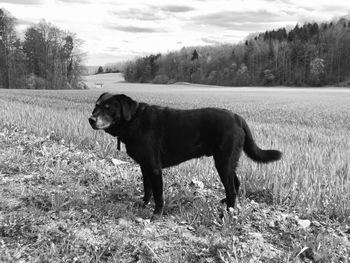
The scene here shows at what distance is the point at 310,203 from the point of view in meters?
4.11

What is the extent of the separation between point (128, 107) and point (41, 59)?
6464 cm

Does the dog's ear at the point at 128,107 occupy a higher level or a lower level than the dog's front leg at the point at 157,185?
higher

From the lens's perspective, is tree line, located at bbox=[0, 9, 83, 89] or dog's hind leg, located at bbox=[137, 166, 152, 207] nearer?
dog's hind leg, located at bbox=[137, 166, 152, 207]

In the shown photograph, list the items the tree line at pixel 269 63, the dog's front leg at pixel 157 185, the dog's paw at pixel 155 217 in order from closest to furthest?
the dog's paw at pixel 155 217 < the dog's front leg at pixel 157 185 < the tree line at pixel 269 63

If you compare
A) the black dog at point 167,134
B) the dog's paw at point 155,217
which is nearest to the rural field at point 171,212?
the dog's paw at point 155,217

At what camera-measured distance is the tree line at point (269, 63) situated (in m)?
78.6

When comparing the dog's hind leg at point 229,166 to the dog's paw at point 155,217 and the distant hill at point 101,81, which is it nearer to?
the dog's paw at point 155,217

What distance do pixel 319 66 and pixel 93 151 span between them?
78.5 meters

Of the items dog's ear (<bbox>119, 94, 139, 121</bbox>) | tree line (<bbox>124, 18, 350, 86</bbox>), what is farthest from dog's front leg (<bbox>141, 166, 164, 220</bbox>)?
tree line (<bbox>124, 18, 350, 86</bbox>)

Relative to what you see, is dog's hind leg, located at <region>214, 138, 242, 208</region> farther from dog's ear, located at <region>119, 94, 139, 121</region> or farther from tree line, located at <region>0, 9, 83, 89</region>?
tree line, located at <region>0, 9, 83, 89</region>

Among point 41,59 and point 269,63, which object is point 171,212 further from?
point 269,63

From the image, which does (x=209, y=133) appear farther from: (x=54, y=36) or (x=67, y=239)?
(x=54, y=36)

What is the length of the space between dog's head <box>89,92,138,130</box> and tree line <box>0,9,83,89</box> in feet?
200

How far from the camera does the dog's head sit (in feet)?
12.6
